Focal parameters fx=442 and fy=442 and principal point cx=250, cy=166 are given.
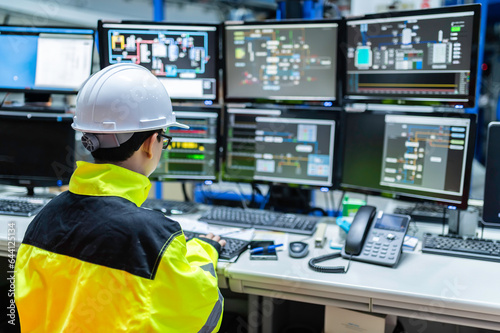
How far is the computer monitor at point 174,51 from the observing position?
2.09 meters

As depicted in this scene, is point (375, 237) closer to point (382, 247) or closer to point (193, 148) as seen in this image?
point (382, 247)

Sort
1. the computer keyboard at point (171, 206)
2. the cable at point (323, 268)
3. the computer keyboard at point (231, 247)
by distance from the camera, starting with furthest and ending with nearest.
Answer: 1. the computer keyboard at point (171, 206)
2. the computer keyboard at point (231, 247)
3. the cable at point (323, 268)

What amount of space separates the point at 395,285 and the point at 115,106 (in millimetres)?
983

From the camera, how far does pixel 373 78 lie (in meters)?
1.89

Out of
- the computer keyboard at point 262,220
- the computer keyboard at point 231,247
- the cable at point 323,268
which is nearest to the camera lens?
the cable at point 323,268

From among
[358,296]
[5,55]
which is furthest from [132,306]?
[5,55]

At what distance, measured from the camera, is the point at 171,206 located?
219 cm

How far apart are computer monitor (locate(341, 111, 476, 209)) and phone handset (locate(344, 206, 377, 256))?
0.20m

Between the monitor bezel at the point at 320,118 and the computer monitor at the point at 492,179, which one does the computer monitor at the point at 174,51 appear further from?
the computer monitor at the point at 492,179

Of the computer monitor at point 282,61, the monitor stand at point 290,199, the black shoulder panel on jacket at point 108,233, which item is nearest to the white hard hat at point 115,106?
the black shoulder panel on jacket at point 108,233

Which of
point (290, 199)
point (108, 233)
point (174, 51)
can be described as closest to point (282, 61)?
point (174, 51)

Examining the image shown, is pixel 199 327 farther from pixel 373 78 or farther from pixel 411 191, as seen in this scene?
pixel 373 78

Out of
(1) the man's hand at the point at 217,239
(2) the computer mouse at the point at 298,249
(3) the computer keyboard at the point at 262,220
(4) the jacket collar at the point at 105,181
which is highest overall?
(4) the jacket collar at the point at 105,181

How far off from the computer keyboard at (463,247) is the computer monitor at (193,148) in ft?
3.35
